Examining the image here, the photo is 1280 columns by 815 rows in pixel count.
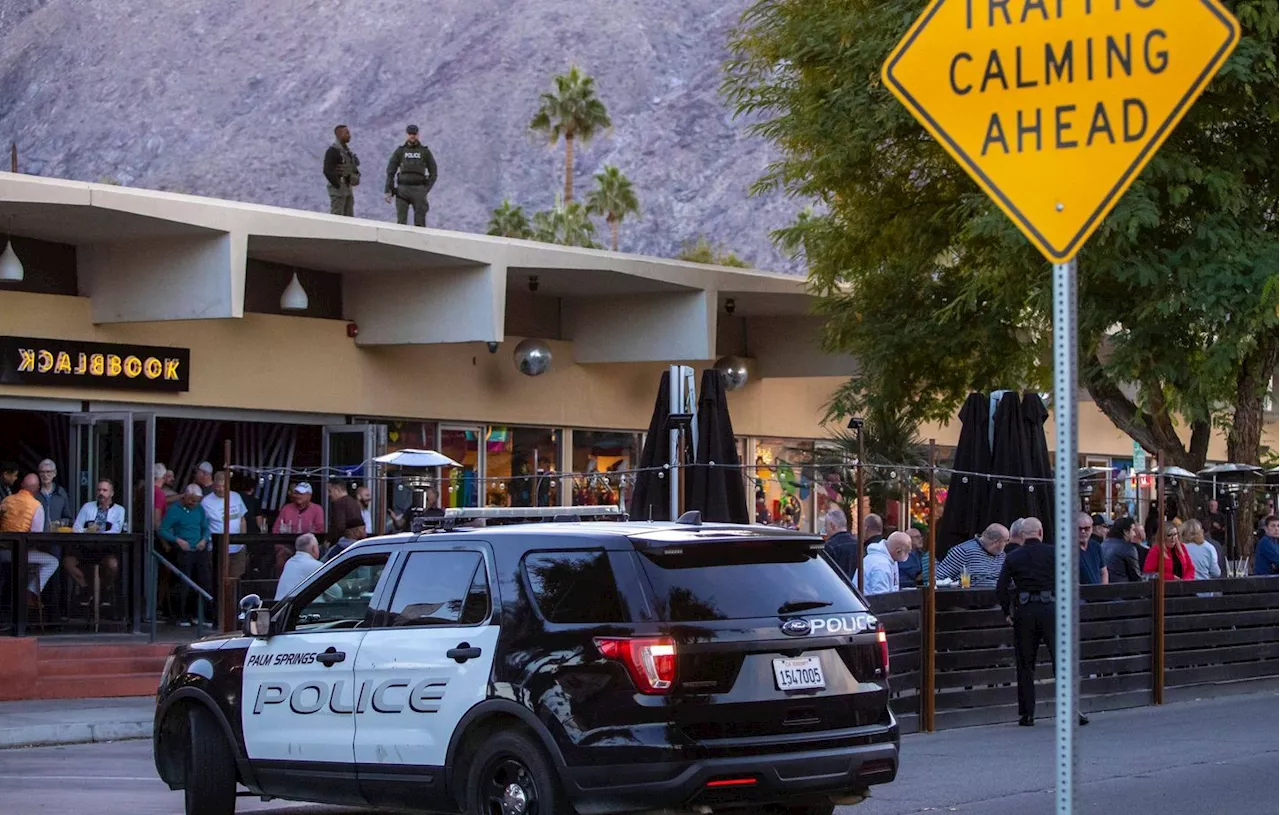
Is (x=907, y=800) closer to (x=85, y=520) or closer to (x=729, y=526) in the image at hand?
(x=729, y=526)

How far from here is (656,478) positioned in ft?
56.2

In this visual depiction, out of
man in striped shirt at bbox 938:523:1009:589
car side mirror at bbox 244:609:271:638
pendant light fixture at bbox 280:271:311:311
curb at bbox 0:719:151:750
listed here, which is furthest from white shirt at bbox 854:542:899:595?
pendant light fixture at bbox 280:271:311:311

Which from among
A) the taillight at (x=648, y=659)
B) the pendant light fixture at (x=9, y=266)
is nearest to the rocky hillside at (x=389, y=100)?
the pendant light fixture at (x=9, y=266)

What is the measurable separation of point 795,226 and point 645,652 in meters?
21.6

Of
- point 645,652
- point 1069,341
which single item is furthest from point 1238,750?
point 1069,341

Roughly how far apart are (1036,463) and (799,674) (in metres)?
11.9

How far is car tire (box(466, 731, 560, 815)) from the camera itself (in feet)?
27.7

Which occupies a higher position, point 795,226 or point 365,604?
point 795,226

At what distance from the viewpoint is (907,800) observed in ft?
37.1

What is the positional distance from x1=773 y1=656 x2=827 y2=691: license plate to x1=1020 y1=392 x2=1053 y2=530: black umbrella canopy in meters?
10.9

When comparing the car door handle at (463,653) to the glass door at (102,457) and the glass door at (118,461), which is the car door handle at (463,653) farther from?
the glass door at (102,457)

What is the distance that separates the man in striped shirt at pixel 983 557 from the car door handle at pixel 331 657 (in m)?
8.90

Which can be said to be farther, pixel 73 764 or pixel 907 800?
pixel 73 764

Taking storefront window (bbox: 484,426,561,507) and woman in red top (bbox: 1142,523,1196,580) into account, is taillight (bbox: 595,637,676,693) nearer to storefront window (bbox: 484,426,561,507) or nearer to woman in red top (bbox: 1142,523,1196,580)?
woman in red top (bbox: 1142,523,1196,580)
